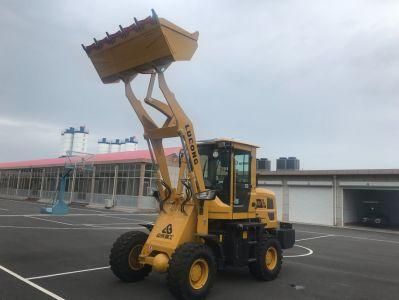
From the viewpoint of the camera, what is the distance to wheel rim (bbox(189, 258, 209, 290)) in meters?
6.79

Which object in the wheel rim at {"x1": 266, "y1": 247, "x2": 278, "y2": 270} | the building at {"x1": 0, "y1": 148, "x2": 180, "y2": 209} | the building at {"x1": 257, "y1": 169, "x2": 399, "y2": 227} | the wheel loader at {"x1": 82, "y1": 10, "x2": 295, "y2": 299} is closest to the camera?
the wheel loader at {"x1": 82, "y1": 10, "x2": 295, "y2": 299}

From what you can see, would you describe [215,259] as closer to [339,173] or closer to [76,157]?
[339,173]

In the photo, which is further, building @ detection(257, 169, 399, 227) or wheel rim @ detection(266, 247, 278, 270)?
building @ detection(257, 169, 399, 227)

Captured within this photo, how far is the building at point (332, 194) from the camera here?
2848cm

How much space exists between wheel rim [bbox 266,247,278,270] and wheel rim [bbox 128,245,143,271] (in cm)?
290

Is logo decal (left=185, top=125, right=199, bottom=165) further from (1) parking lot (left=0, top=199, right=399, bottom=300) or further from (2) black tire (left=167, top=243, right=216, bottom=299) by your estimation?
(1) parking lot (left=0, top=199, right=399, bottom=300)

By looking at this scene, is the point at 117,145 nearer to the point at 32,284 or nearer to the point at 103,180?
the point at 103,180

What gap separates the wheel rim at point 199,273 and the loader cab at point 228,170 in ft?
5.14

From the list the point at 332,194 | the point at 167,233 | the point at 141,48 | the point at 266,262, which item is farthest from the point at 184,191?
the point at 332,194

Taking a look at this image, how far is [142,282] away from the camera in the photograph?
25.9ft

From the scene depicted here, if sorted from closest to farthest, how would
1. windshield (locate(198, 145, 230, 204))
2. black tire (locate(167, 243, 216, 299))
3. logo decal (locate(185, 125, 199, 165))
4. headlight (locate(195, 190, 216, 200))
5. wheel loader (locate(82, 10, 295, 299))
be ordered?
1. black tire (locate(167, 243, 216, 299))
2. wheel loader (locate(82, 10, 295, 299))
3. headlight (locate(195, 190, 216, 200))
4. logo decal (locate(185, 125, 199, 165))
5. windshield (locate(198, 145, 230, 204))

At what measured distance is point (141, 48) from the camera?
7449 millimetres

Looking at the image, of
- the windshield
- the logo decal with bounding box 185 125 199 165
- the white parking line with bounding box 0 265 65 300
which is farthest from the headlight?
the white parking line with bounding box 0 265 65 300

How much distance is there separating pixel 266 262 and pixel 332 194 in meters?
23.5
